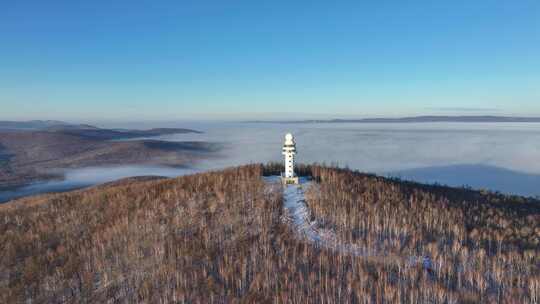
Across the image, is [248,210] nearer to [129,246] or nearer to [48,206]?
[129,246]

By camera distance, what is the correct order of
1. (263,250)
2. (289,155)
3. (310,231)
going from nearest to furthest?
(263,250), (310,231), (289,155)

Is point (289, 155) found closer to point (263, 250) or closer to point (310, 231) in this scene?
point (310, 231)

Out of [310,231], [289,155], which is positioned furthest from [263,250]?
[289,155]

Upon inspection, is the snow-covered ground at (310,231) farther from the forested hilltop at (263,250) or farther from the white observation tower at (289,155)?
the white observation tower at (289,155)

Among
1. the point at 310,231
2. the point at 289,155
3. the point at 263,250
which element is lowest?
the point at 263,250

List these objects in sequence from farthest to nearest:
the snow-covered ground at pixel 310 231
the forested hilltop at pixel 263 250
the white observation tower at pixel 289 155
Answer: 1. the white observation tower at pixel 289 155
2. the snow-covered ground at pixel 310 231
3. the forested hilltop at pixel 263 250

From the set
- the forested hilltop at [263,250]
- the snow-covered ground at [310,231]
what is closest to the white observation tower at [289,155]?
the snow-covered ground at [310,231]

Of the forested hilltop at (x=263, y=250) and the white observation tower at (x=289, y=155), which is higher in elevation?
the white observation tower at (x=289, y=155)

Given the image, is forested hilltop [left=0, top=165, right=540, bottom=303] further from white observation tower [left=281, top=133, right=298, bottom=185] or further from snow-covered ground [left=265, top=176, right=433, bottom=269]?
white observation tower [left=281, top=133, right=298, bottom=185]
